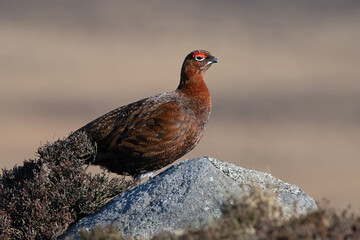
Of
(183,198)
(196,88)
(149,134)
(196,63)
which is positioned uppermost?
(196,63)

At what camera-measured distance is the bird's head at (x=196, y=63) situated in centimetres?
843

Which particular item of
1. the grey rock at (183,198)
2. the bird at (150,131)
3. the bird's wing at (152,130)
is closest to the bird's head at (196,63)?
the bird at (150,131)

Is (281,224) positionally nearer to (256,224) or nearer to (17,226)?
(256,224)

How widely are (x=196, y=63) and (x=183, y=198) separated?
2712mm

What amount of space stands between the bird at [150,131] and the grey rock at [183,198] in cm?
57

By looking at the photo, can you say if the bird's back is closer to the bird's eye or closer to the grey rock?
the grey rock

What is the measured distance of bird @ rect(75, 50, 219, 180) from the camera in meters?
7.66

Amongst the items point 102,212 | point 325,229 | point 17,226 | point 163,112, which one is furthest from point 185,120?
point 325,229

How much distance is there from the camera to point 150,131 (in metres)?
7.73

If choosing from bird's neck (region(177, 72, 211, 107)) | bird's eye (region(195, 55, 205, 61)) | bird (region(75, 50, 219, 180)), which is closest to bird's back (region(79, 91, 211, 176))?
bird (region(75, 50, 219, 180))

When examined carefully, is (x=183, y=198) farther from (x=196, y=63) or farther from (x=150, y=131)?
(x=196, y=63)

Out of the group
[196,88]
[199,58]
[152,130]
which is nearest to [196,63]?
[199,58]

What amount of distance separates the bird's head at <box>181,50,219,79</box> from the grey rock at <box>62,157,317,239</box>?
1754mm

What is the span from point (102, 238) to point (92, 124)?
400cm
